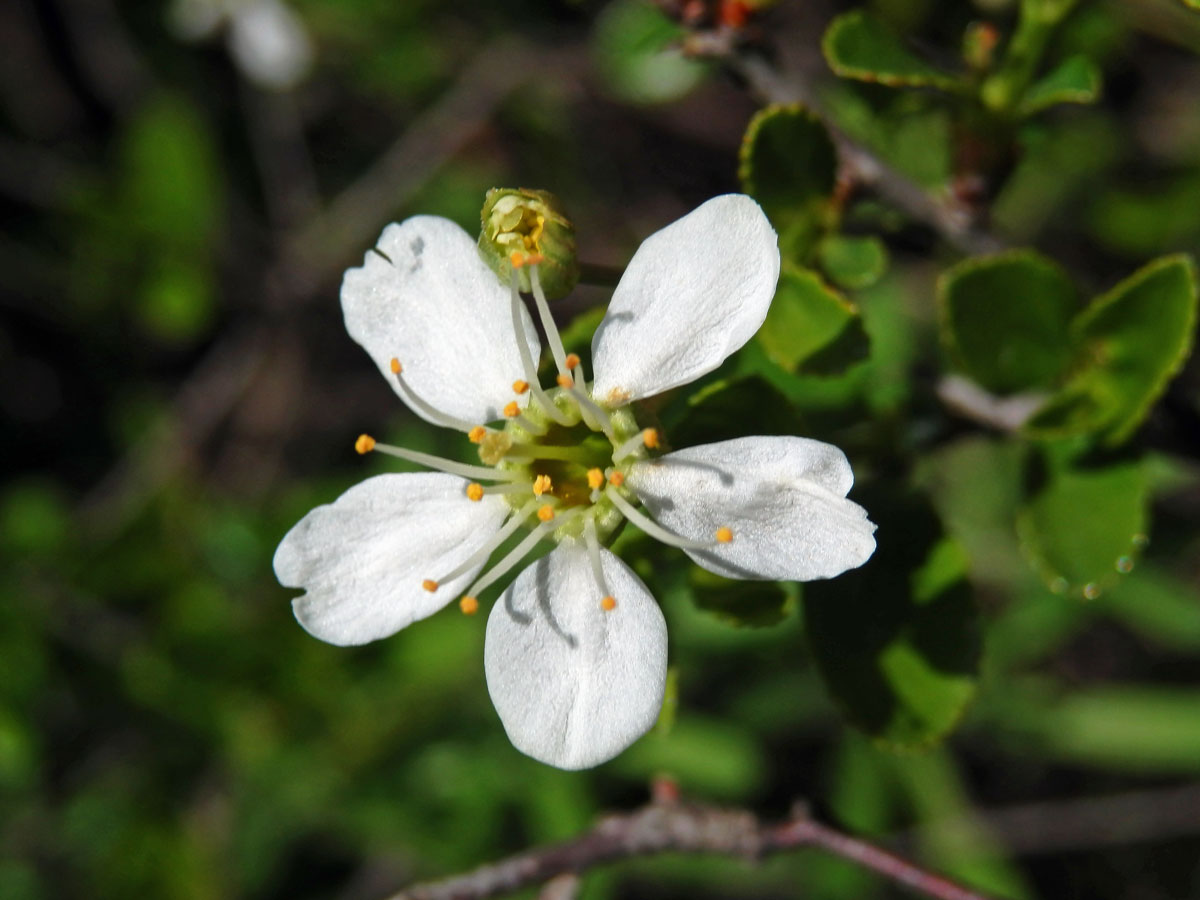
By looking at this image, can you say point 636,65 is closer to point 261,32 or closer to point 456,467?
point 456,467

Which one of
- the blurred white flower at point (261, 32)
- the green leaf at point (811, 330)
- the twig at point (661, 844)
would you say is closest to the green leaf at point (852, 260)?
the green leaf at point (811, 330)

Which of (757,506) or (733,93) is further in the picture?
(733,93)

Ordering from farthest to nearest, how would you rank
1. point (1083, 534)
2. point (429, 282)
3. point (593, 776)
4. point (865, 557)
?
1. point (593, 776)
2. point (1083, 534)
3. point (429, 282)
4. point (865, 557)

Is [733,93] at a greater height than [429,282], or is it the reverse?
[429,282]

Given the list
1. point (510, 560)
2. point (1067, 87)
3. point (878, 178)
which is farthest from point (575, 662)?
point (1067, 87)

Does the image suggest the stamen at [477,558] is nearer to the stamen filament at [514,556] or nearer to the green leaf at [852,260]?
the stamen filament at [514,556]

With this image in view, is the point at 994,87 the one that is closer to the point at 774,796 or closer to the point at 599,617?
the point at 599,617

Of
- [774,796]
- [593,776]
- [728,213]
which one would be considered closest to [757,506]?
[728,213]
